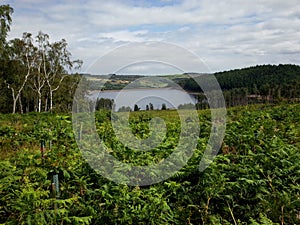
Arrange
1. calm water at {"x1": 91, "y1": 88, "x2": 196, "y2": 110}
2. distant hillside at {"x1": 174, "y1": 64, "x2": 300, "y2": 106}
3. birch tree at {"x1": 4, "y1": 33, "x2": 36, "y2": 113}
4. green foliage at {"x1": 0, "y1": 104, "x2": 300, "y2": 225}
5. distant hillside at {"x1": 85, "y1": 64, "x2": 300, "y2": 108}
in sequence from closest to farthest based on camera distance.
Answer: green foliage at {"x1": 0, "y1": 104, "x2": 300, "y2": 225}, calm water at {"x1": 91, "y1": 88, "x2": 196, "y2": 110}, birch tree at {"x1": 4, "y1": 33, "x2": 36, "y2": 113}, distant hillside at {"x1": 85, "y1": 64, "x2": 300, "y2": 108}, distant hillside at {"x1": 174, "y1": 64, "x2": 300, "y2": 106}

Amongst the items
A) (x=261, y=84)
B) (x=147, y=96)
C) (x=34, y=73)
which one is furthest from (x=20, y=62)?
(x=261, y=84)

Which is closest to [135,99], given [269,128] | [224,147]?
[224,147]

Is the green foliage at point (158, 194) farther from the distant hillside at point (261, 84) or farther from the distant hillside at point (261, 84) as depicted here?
the distant hillside at point (261, 84)

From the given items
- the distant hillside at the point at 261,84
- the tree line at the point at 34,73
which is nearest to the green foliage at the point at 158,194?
the tree line at the point at 34,73

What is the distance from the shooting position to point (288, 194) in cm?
428

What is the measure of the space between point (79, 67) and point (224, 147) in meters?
45.5

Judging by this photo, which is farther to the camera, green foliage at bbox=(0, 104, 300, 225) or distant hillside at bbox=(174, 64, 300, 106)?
distant hillside at bbox=(174, 64, 300, 106)

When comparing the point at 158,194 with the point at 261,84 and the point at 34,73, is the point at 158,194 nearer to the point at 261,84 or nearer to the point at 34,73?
the point at 34,73

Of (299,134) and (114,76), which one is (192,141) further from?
(299,134)

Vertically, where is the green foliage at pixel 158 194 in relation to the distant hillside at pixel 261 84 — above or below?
below

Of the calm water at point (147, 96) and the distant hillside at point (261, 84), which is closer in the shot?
the calm water at point (147, 96)

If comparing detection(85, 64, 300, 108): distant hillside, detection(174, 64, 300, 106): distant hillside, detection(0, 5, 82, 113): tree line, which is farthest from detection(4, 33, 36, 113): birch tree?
detection(174, 64, 300, 106): distant hillside

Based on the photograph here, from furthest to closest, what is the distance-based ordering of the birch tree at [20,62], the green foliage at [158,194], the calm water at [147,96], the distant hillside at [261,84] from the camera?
1. the distant hillside at [261,84]
2. the birch tree at [20,62]
3. the calm water at [147,96]
4. the green foliage at [158,194]

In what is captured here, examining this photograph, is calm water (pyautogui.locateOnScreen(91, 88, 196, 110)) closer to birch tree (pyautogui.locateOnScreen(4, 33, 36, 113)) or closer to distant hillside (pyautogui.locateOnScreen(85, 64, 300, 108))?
distant hillside (pyautogui.locateOnScreen(85, 64, 300, 108))
